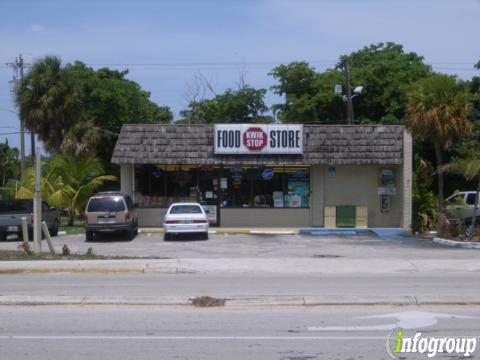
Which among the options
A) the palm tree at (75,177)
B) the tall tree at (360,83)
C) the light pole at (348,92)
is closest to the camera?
the palm tree at (75,177)

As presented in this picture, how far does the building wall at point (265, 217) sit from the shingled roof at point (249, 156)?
2272 mm

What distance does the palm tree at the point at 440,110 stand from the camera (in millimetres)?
26641

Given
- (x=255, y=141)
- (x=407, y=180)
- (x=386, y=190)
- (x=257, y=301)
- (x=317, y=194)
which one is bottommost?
(x=257, y=301)

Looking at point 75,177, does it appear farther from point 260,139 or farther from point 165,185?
point 260,139

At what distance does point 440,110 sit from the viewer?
87.7ft

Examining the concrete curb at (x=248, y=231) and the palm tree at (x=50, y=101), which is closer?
the concrete curb at (x=248, y=231)

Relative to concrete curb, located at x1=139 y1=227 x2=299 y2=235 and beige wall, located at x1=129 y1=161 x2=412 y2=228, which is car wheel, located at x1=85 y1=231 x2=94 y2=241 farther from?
beige wall, located at x1=129 y1=161 x2=412 y2=228

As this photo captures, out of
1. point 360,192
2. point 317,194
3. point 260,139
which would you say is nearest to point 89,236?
point 260,139

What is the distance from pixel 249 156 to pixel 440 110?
855cm

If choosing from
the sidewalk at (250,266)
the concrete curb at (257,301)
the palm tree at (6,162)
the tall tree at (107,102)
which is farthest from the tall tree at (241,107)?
the concrete curb at (257,301)

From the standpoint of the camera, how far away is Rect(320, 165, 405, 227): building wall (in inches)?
1266

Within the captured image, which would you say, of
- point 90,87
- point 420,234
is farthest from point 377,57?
point 420,234

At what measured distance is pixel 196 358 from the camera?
809cm

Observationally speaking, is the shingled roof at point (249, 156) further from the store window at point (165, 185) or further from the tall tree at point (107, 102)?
the tall tree at point (107, 102)
